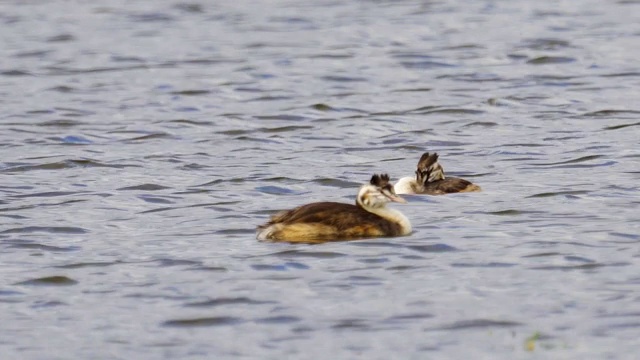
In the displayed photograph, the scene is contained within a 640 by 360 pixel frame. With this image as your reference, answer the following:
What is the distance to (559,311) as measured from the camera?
30.1 ft

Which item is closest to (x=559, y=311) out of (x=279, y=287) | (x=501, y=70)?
(x=279, y=287)

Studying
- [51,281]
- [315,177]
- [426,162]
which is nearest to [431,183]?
[426,162]

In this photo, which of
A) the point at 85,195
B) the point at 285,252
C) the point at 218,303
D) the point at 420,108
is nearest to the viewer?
the point at 218,303

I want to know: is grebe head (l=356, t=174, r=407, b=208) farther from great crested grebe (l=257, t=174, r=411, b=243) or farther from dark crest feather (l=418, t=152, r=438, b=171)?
dark crest feather (l=418, t=152, r=438, b=171)

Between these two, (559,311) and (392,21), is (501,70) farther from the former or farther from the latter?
(559,311)

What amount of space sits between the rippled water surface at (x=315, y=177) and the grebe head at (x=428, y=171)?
0.43 meters

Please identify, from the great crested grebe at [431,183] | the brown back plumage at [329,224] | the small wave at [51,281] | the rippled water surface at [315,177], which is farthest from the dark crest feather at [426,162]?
the small wave at [51,281]

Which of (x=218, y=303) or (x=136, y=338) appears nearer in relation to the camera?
(x=136, y=338)

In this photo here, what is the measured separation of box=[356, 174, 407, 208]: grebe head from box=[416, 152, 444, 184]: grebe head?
1876 mm

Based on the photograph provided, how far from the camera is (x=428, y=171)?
13.6 meters

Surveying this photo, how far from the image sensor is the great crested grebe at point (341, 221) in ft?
36.7

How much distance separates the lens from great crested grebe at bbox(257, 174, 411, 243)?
11.2 meters

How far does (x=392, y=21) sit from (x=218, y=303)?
17523 mm

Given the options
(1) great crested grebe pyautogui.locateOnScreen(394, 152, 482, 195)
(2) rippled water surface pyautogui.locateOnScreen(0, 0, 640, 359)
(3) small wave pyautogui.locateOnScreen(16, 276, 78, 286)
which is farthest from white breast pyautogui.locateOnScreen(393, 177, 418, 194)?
(3) small wave pyautogui.locateOnScreen(16, 276, 78, 286)
